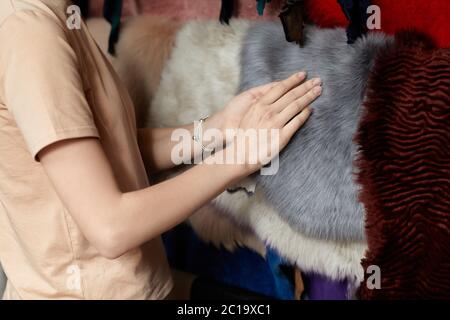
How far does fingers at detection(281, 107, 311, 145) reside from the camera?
2.51 ft

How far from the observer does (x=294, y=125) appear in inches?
30.1

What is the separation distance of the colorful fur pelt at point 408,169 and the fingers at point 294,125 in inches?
3.5

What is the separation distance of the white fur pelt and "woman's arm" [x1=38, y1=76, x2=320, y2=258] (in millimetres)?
137

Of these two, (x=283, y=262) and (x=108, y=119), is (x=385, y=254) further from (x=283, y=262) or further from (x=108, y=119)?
(x=108, y=119)

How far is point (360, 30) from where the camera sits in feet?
2.50

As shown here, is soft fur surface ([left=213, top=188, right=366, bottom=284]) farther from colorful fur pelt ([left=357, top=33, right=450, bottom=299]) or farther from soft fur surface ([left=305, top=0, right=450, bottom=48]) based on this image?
soft fur surface ([left=305, top=0, right=450, bottom=48])

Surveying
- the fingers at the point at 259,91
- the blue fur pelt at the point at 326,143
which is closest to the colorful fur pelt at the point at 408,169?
the blue fur pelt at the point at 326,143

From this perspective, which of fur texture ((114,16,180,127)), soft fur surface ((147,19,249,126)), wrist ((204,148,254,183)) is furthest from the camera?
fur texture ((114,16,180,127))

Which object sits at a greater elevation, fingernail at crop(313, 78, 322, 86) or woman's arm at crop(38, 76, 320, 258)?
fingernail at crop(313, 78, 322, 86)

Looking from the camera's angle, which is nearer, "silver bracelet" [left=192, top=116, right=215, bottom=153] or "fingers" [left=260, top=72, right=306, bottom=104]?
"fingers" [left=260, top=72, right=306, bottom=104]

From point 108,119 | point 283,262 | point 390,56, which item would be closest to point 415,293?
point 283,262

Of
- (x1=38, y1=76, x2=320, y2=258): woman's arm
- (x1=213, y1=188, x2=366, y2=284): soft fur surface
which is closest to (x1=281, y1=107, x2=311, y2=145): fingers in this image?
(x1=38, y1=76, x2=320, y2=258): woman's arm

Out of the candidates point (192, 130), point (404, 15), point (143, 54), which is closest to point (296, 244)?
point (192, 130)

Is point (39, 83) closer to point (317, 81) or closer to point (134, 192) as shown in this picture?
point (134, 192)
